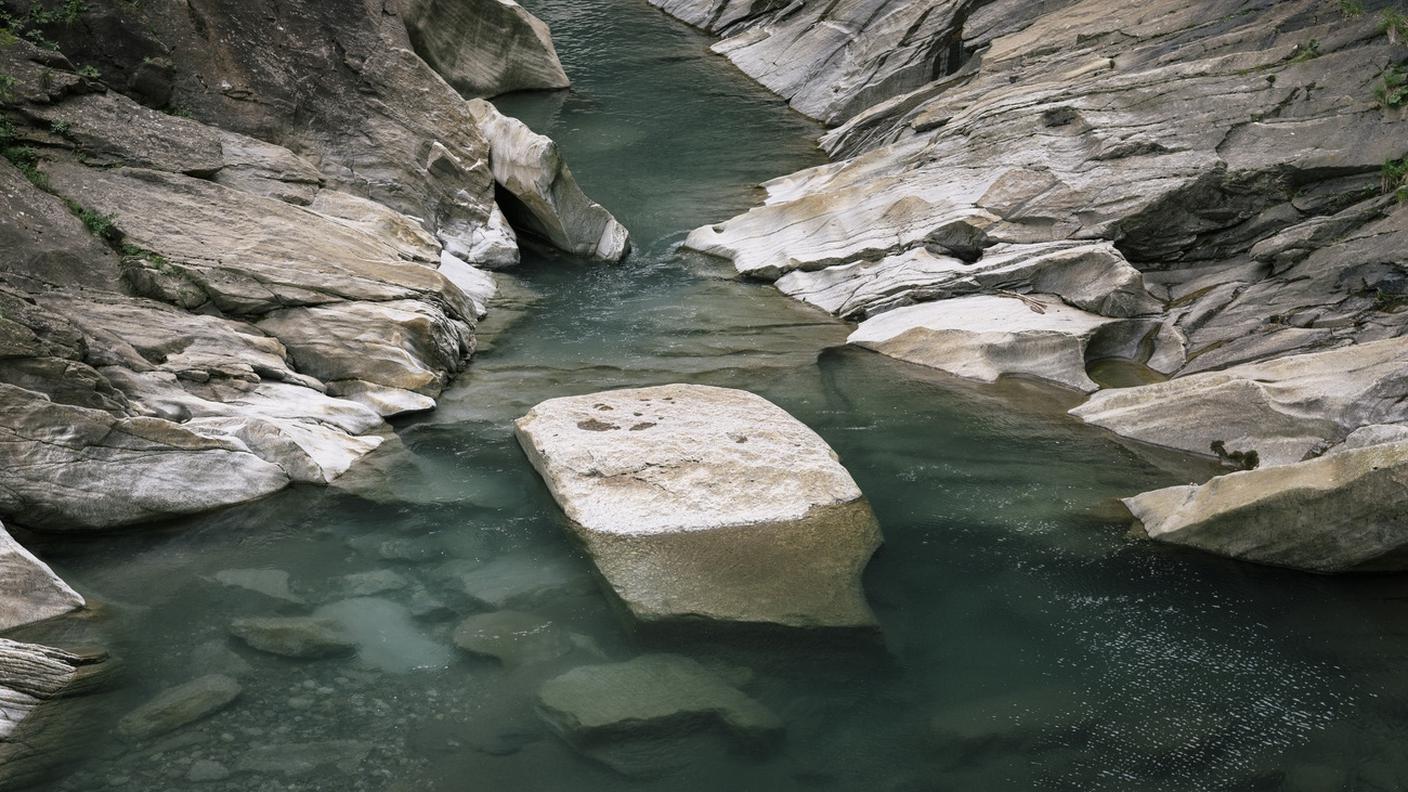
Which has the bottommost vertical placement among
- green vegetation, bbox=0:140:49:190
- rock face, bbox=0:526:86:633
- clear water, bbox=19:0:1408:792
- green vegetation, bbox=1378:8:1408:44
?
clear water, bbox=19:0:1408:792

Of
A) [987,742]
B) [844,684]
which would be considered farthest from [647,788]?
[987,742]

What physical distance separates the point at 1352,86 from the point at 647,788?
1432 cm

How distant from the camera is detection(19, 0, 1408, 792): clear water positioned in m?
7.83

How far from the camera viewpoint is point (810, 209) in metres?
19.8

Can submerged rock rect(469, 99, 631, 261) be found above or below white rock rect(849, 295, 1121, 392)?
above

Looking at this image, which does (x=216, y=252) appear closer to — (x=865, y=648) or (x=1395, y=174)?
(x=865, y=648)

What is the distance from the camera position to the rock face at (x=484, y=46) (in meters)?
25.5

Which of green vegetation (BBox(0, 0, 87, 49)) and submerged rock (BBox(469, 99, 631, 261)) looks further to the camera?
submerged rock (BBox(469, 99, 631, 261))

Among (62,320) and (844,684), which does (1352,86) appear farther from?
(62,320)

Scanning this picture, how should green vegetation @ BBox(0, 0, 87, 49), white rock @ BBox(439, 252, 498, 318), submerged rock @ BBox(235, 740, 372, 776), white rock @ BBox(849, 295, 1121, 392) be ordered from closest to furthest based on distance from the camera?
submerged rock @ BBox(235, 740, 372, 776), white rock @ BBox(849, 295, 1121, 392), green vegetation @ BBox(0, 0, 87, 49), white rock @ BBox(439, 252, 498, 318)

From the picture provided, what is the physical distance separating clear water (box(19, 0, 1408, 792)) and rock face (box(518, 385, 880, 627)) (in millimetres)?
297

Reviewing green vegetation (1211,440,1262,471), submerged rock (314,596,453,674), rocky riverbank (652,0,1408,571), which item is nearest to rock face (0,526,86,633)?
submerged rock (314,596,453,674)

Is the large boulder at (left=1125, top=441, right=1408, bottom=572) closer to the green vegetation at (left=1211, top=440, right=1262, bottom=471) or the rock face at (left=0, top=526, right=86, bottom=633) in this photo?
the green vegetation at (left=1211, top=440, right=1262, bottom=471)

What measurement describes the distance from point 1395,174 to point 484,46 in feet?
63.3
